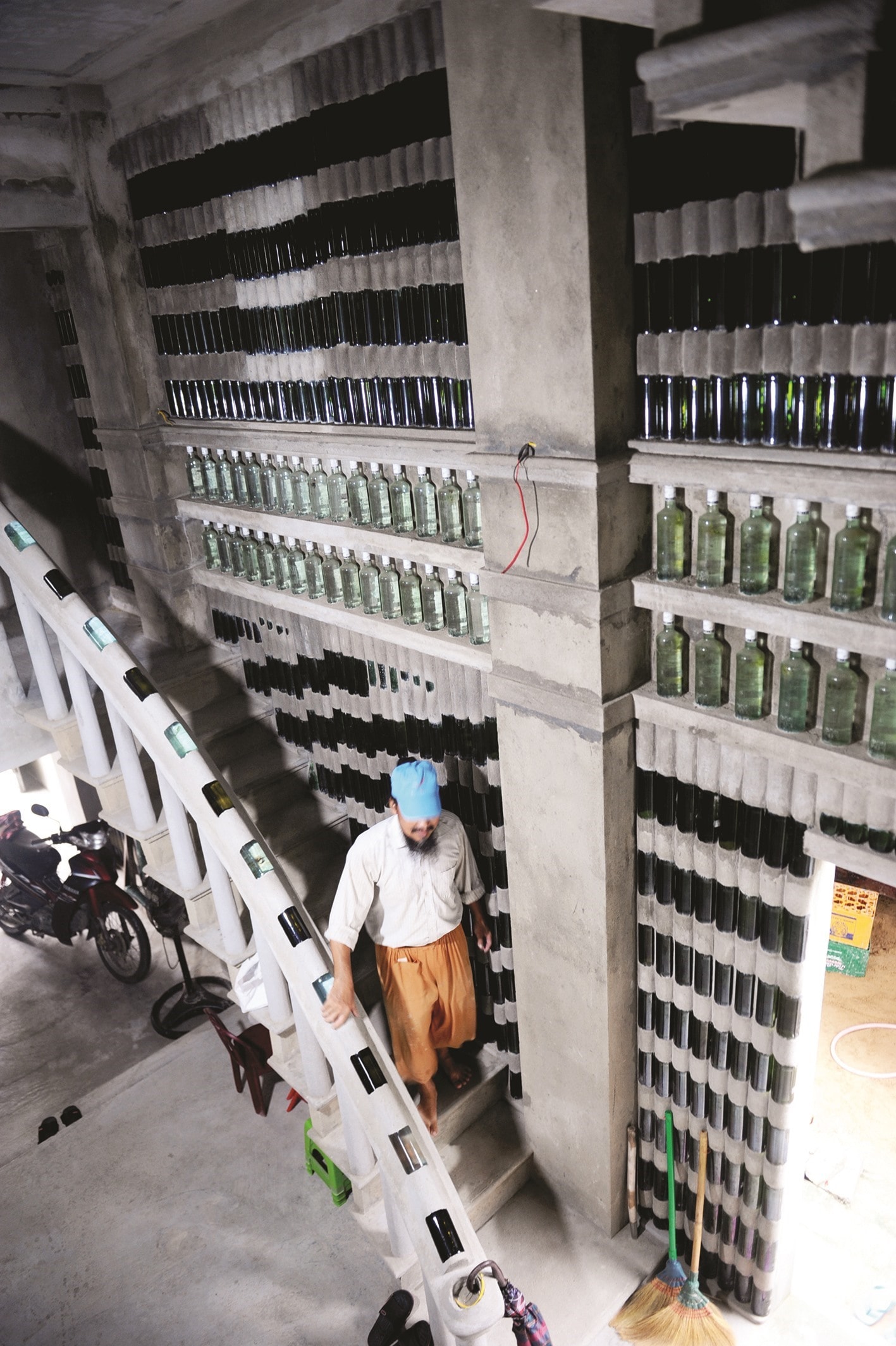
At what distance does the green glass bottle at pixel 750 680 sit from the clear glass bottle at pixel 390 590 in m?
1.80

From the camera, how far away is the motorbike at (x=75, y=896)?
6762 millimetres

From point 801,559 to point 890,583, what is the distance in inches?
10.8

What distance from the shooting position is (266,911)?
382 centimetres

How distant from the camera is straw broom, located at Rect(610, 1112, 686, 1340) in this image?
13.2 ft

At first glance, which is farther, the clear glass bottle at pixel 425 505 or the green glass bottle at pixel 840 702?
the clear glass bottle at pixel 425 505

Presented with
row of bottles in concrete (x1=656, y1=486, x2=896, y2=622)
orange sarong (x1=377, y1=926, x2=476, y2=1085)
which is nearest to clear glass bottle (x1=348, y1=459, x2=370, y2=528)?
row of bottles in concrete (x1=656, y1=486, x2=896, y2=622)

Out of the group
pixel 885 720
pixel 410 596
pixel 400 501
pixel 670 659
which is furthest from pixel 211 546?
pixel 885 720

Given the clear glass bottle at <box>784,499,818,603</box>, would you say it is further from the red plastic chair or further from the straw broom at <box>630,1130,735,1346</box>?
the red plastic chair

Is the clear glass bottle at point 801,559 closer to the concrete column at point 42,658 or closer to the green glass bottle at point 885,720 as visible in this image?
the green glass bottle at point 885,720

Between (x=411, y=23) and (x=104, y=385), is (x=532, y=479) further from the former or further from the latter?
(x=104, y=385)

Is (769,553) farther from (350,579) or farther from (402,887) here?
(350,579)

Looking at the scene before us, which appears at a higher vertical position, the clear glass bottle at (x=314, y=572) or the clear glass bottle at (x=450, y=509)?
the clear glass bottle at (x=450, y=509)

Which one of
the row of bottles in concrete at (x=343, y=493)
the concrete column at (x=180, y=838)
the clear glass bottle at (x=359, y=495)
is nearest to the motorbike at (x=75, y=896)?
the concrete column at (x=180, y=838)

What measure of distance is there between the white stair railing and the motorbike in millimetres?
2226
